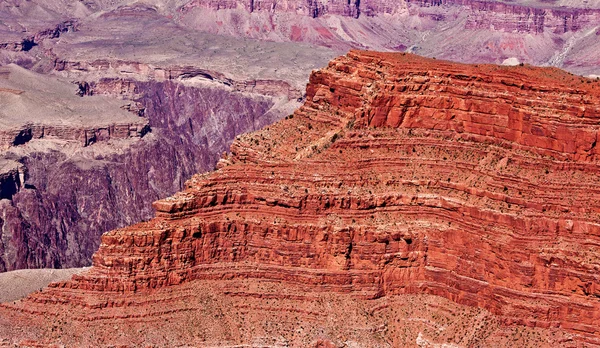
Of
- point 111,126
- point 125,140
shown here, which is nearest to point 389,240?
point 111,126

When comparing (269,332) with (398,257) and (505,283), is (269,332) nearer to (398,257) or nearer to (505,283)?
(398,257)

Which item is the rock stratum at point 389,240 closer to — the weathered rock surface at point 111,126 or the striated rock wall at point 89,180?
the weathered rock surface at point 111,126

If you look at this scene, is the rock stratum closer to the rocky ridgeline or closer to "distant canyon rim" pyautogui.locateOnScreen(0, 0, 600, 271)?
"distant canyon rim" pyautogui.locateOnScreen(0, 0, 600, 271)

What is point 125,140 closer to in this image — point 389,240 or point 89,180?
point 89,180

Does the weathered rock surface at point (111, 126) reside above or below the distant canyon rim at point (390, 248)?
below

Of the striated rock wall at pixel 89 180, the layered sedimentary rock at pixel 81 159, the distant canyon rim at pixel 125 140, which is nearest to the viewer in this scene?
the striated rock wall at pixel 89 180

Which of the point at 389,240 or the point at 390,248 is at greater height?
the point at 389,240

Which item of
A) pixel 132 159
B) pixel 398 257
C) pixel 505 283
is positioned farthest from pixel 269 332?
pixel 132 159

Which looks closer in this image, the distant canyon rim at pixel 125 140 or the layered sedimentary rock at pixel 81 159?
the layered sedimentary rock at pixel 81 159

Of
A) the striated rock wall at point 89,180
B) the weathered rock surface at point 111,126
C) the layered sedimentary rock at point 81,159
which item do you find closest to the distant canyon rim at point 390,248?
the weathered rock surface at point 111,126
